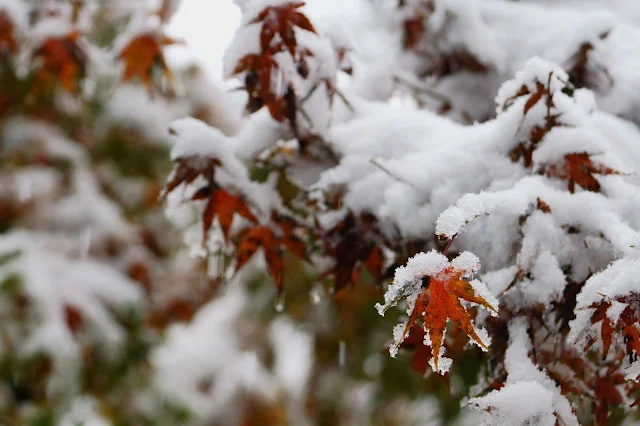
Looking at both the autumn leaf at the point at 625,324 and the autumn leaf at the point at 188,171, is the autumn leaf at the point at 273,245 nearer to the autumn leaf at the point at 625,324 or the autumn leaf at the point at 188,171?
the autumn leaf at the point at 188,171

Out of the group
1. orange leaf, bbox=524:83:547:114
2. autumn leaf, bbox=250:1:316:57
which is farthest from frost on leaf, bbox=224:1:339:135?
→ orange leaf, bbox=524:83:547:114

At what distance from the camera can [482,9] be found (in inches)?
53.4

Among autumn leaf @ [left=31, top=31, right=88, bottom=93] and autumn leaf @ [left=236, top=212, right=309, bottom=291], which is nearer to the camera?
autumn leaf @ [left=236, top=212, right=309, bottom=291]

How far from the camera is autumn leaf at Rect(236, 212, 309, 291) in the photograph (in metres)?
0.87

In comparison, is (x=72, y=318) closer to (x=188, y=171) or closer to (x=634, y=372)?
(x=188, y=171)

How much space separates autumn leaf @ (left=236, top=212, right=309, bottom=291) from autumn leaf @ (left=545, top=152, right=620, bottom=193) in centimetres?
38

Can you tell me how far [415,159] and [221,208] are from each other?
0.30 meters

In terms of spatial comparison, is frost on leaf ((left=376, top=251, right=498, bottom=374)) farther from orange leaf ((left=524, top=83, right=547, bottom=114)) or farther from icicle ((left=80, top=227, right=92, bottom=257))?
icicle ((left=80, top=227, right=92, bottom=257))

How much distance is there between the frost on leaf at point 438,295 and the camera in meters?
0.50

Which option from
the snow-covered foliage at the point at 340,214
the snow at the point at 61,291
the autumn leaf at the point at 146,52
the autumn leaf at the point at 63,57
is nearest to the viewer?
the snow-covered foliage at the point at 340,214

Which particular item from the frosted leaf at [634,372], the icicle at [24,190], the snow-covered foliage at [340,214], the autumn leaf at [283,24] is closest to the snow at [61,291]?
the snow-covered foliage at [340,214]

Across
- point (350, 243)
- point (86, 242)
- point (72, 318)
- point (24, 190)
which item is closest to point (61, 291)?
point (72, 318)

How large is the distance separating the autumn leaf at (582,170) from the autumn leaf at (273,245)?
0.38m

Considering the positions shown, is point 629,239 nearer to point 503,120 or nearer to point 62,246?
point 503,120
